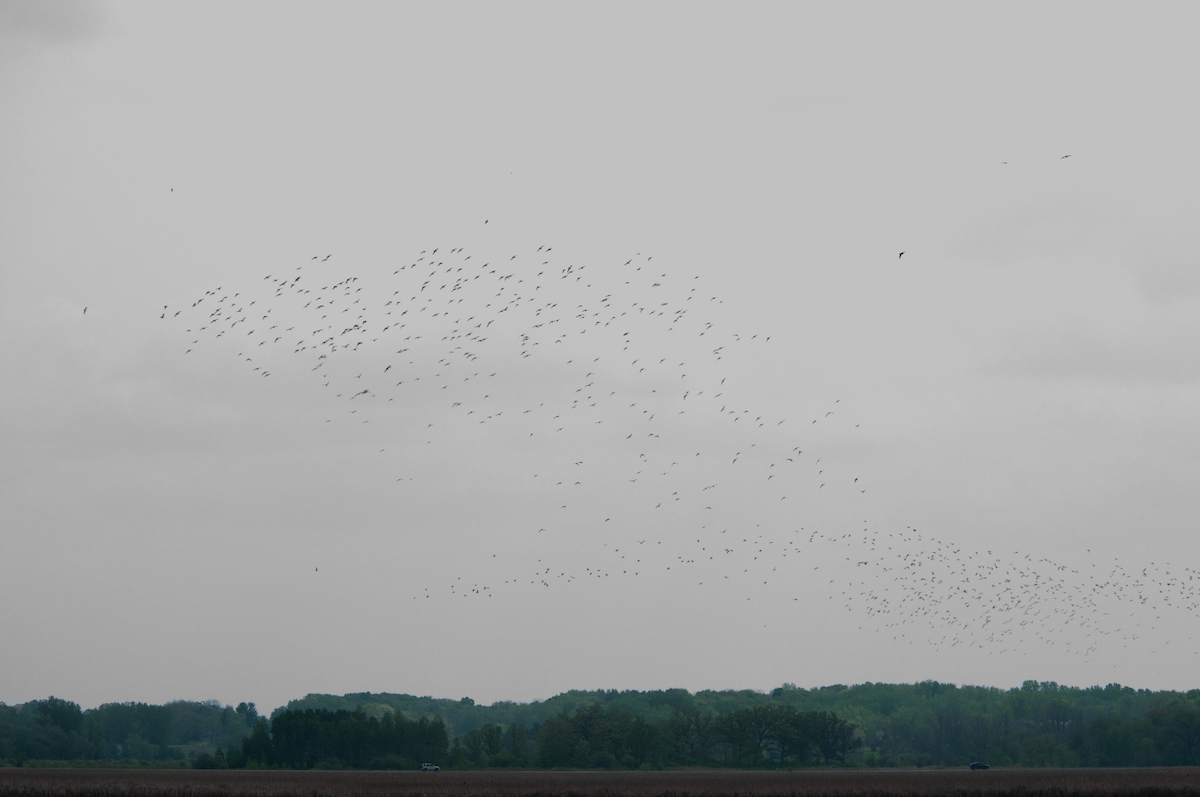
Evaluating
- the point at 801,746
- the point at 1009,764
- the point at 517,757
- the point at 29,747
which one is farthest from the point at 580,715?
the point at 29,747

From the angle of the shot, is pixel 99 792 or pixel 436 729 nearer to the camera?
pixel 99 792

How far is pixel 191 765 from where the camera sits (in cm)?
14200

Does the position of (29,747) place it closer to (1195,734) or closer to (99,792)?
(99,792)

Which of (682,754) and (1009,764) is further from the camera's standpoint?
(1009,764)

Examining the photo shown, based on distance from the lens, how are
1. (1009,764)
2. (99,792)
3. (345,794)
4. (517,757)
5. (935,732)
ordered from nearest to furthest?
(99,792), (345,794), (517,757), (1009,764), (935,732)

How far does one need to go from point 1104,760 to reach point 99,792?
147710mm

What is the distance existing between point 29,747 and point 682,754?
→ 318 ft

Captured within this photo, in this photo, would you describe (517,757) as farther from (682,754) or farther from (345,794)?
(345,794)

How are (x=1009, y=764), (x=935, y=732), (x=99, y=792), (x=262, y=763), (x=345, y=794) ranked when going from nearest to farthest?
(x=99, y=792)
(x=345, y=794)
(x=262, y=763)
(x=1009, y=764)
(x=935, y=732)

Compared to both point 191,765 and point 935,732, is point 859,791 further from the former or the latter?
point 935,732

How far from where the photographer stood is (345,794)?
71.7 m

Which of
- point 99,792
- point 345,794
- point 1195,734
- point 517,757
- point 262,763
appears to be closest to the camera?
point 99,792

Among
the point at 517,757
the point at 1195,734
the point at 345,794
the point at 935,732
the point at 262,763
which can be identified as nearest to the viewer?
the point at 345,794

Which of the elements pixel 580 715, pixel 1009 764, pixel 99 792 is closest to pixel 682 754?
pixel 580 715
